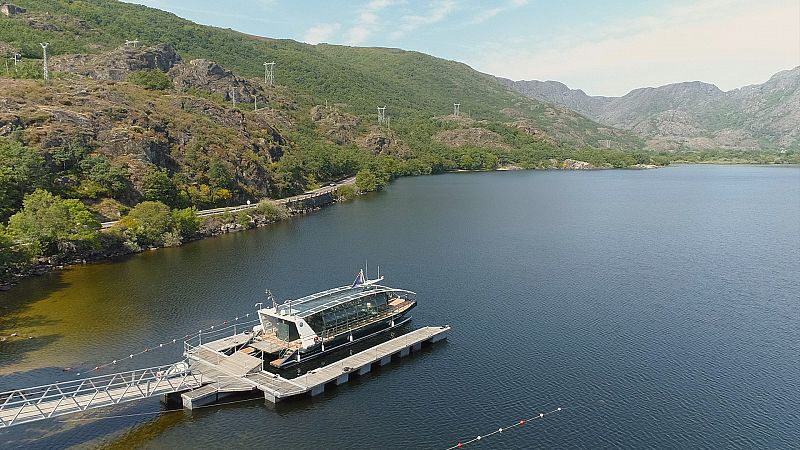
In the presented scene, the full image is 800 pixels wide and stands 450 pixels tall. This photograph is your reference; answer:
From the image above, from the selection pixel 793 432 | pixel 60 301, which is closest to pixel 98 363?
pixel 60 301

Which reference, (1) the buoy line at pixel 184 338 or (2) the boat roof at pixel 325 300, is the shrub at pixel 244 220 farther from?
(2) the boat roof at pixel 325 300

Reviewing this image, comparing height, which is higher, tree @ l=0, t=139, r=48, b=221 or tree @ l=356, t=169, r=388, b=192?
tree @ l=0, t=139, r=48, b=221

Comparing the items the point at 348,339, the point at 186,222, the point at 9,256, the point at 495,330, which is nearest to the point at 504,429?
the point at 495,330

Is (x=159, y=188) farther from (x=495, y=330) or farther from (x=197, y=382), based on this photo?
(x=495, y=330)

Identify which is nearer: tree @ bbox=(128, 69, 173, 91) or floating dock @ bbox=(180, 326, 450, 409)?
floating dock @ bbox=(180, 326, 450, 409)

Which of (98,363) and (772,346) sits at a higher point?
(772,346)

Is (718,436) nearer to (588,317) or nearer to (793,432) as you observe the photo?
(793,432)

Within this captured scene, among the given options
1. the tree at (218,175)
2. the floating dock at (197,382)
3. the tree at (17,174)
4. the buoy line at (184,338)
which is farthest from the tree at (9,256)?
the tree at (218,175)

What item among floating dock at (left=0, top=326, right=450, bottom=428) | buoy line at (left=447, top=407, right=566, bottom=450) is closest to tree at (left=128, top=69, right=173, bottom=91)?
floating dock at (left=0, top=326, right=450, bottom=428)

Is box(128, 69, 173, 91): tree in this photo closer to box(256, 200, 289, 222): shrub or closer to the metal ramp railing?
box(256, 200, 289, 222): shrub
